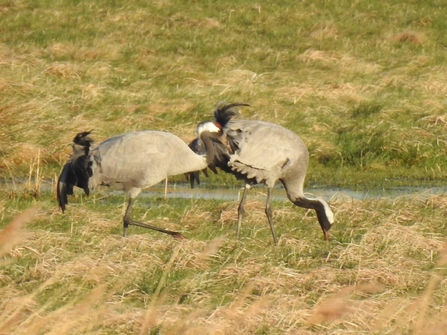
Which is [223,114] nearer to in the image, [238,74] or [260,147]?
[260,147]

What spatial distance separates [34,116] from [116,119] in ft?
3.51

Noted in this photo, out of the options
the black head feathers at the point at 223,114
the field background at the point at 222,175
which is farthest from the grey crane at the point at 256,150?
the field background at the point at 222,175

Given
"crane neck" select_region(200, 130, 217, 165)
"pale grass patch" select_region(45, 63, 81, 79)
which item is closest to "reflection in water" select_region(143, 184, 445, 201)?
"crane neck" select_region(200, 130, 217, 165)

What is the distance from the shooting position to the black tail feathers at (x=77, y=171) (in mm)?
8180

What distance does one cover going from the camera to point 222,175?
37.4 feet

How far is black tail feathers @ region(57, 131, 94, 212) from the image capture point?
26.8 feet

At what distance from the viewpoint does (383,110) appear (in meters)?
13.7

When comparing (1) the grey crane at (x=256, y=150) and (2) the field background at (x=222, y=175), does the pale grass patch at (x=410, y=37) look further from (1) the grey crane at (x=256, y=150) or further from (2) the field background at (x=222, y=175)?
(1) the grey crane at (x=256, y=150)

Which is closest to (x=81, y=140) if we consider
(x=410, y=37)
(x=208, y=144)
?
(x=208, y=144)

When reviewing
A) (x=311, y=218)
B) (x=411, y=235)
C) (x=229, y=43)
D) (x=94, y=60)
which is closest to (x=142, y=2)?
(x=229, y=43)

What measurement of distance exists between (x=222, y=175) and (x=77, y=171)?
11.1 feet

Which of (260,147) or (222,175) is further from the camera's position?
(222,175)

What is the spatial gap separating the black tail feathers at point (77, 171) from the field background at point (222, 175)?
0.29 m

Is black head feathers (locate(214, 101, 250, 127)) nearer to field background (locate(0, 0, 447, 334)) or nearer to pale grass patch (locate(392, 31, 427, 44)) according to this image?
field background (locate(0, 0, 447, 334))
